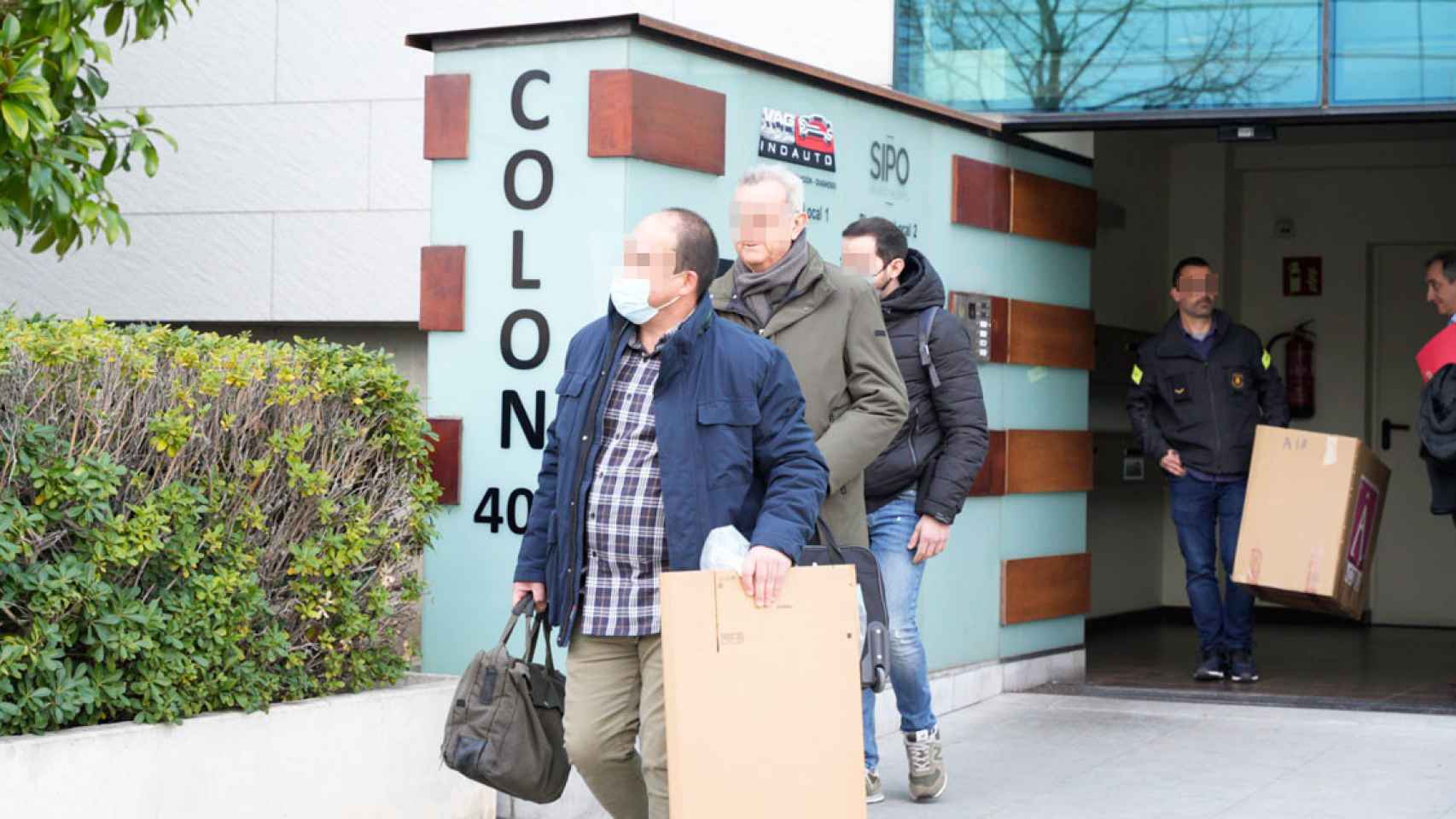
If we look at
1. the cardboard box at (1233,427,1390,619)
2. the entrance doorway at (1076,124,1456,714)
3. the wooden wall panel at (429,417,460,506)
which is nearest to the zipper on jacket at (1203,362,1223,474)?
the cardboard box at (1233,427,1390,619)

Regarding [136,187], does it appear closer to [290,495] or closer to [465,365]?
[465,365]

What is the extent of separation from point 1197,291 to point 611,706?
568 centimetres

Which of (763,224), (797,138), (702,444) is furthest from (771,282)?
(797,138)

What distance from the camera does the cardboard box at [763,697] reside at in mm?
4031

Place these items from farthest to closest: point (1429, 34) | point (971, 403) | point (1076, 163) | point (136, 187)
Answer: point (136, 187) < point (1076, 163) < point (1429, 34) < point (971, 403)

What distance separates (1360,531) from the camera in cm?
866

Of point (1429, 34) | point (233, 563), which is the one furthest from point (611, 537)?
point (1429, 34)

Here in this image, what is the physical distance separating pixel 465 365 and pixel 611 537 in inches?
85.8

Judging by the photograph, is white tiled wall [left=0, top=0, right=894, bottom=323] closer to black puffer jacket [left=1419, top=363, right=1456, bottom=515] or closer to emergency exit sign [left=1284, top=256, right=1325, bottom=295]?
black puffer jacket [left=1419, top=363, right=1456, bottom=515]

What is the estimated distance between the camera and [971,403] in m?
6.33

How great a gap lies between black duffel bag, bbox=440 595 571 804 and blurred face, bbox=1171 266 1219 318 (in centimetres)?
561

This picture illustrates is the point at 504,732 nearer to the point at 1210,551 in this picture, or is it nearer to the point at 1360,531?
the point at 1360,531

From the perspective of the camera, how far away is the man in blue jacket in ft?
14.3

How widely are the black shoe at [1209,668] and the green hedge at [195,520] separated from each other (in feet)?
15.8
